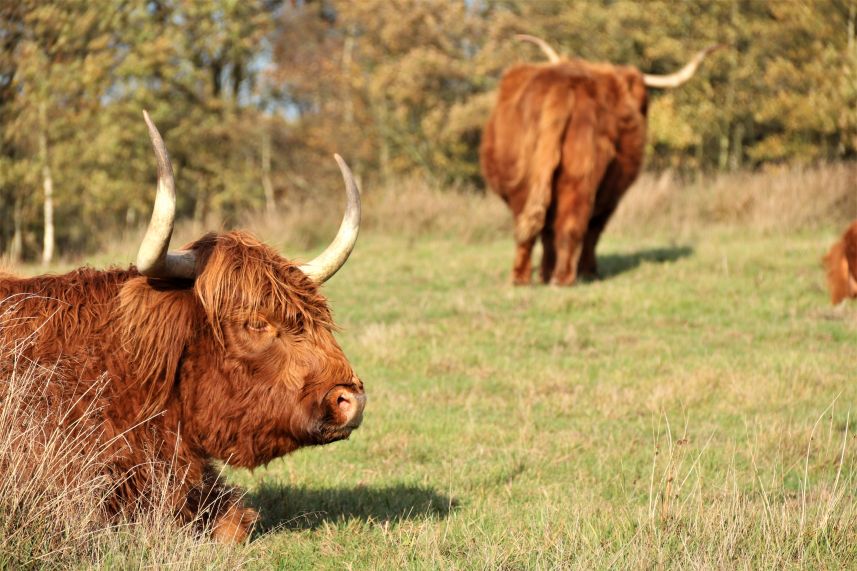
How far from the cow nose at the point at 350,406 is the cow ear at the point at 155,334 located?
0.61 meters

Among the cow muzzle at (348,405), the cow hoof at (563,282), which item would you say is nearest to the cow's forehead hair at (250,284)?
the cow muzzle at (348,405)

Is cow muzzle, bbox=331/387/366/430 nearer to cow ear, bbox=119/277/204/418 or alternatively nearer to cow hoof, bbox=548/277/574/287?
cow ear, bbox=119/277/204/418

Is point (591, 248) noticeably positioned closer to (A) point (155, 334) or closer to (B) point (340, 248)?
(B) point (340, 248)

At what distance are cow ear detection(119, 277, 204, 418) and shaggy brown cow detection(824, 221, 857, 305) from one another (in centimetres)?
754

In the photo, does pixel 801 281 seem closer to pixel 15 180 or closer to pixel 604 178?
pixel 604 178

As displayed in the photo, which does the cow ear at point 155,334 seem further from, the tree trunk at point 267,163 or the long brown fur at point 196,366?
the tree trunk at point 267,163

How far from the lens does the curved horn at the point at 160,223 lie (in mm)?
3539

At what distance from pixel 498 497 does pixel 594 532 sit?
3.48ft

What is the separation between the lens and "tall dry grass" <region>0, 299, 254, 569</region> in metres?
3.43

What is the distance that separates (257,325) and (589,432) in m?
2.79

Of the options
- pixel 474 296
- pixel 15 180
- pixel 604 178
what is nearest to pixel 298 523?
pixel 474 296

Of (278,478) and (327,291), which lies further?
(327,291)

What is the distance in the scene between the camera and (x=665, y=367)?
768cm

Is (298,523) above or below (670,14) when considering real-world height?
below
